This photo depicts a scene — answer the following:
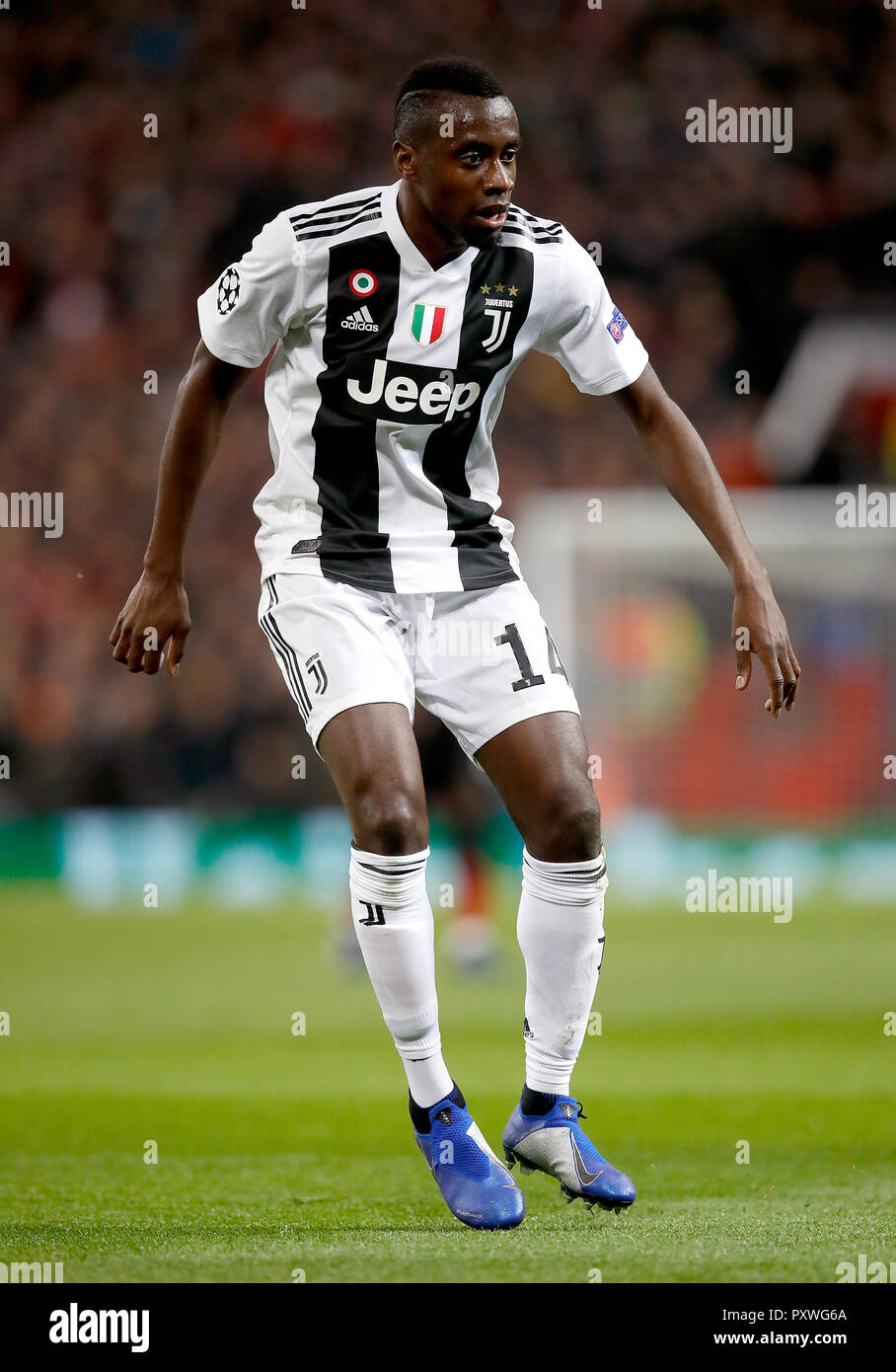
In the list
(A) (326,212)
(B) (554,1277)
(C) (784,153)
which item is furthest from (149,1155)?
(C) (784,153)

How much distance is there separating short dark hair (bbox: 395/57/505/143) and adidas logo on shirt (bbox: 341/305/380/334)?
398 millimetres

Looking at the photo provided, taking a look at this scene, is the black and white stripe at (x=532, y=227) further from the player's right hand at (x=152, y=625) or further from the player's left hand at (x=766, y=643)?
the player's right hand at (x=152, y=625)

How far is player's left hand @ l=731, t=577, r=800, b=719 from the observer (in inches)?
149

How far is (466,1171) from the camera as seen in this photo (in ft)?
12.2

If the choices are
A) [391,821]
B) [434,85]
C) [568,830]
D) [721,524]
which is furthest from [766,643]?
[434,85]

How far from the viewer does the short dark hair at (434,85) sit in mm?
3801

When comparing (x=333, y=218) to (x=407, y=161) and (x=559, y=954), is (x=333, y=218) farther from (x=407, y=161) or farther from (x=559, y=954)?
(x=559, y=954)

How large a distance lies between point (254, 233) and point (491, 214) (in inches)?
424

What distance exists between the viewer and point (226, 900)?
12.1 meters

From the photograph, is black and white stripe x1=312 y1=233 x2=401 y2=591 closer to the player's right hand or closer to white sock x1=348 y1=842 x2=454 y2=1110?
the player's right hand

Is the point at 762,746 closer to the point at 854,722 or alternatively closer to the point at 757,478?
the point at 854,722

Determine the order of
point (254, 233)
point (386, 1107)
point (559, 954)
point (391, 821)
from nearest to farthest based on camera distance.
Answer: point (391, 821) → point (559, 954) → point (386, 1107) → point (254, 233)

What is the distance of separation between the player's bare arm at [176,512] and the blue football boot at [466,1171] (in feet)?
3.95

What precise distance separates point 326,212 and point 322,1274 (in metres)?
2.32
